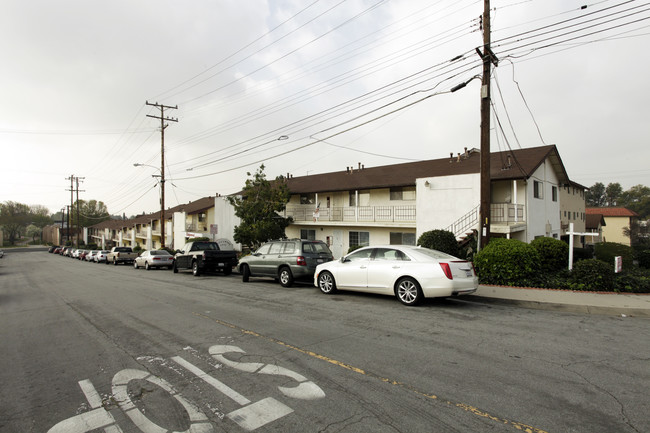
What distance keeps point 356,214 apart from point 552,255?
11.5 metres

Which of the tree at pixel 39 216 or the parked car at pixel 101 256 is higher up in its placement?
the tree at pixel 39 216

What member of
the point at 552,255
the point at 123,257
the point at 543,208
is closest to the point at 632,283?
the point at 552,255

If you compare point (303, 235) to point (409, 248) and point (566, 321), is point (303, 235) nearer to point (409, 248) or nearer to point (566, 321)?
point (409, 248)

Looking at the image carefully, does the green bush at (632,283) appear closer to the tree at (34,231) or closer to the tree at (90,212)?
the tree at (90,212)

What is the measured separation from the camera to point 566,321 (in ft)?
23.3

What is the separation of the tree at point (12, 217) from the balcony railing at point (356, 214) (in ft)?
411

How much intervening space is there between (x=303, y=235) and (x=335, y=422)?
23.3 m

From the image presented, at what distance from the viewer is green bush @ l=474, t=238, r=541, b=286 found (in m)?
11.2

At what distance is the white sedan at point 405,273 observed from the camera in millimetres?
8211

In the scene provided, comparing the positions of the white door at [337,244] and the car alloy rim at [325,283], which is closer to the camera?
the car alloy rim at [325,283]

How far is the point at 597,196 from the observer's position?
95625 millimetres

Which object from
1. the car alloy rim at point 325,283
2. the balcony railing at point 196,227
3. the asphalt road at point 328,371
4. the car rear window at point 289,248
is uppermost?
the balcony railing at point 196,227

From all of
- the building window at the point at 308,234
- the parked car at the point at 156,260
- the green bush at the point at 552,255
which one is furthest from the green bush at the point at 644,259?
the parked car at the point at 156,260

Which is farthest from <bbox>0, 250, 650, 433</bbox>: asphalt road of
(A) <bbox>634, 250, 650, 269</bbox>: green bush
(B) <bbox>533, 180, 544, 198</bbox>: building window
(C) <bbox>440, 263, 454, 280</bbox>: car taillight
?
(B) <bbox>533, 180, 544, 198</bbox>: building window
